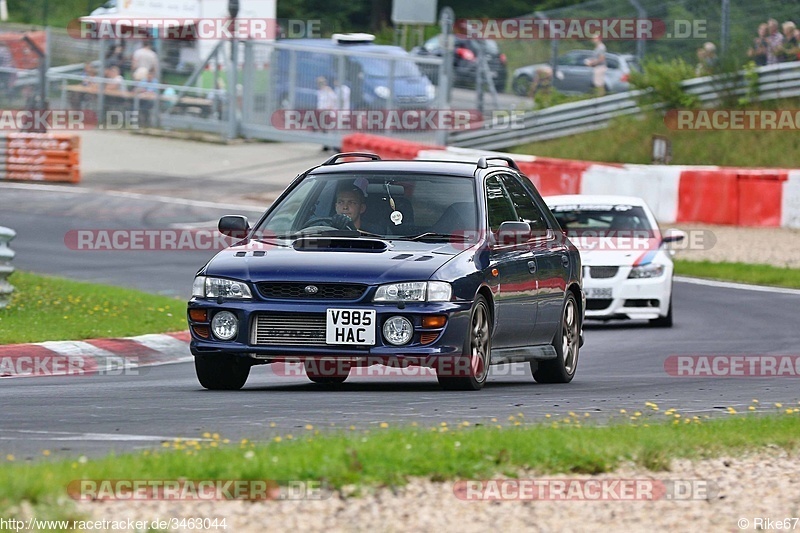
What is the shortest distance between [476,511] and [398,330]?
3.62 metres

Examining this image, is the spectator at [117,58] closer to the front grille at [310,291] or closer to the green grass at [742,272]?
the green grass at [742,272]

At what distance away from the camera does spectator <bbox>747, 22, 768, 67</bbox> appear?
98.3ft

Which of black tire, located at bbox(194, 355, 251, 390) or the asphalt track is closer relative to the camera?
the asphalt track

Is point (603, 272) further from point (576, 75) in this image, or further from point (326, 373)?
point (576, 75)

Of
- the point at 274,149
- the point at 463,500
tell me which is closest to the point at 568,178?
the point at 274,149

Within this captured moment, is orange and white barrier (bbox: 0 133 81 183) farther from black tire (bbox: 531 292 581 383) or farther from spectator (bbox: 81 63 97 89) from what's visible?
black tire (bbox: 531 292 581 383)

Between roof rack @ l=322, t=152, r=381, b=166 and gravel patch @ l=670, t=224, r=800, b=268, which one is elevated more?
roof rack @ l=322, t=152, r=381, b=166

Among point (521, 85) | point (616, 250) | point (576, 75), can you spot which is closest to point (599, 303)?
point (616, 250)

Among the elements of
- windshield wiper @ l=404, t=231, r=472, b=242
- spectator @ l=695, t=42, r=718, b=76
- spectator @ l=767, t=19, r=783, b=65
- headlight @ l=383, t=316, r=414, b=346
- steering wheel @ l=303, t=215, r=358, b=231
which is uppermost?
spectator @ l=767, t=19, r=783, b=65

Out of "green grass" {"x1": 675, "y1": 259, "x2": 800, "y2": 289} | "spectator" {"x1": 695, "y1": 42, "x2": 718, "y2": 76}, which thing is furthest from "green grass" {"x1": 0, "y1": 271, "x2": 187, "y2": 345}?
"spectator" {"x1": 695, "y1": 42, "x2": 718, "y2": 76}

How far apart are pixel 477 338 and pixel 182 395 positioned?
1909 millimetres

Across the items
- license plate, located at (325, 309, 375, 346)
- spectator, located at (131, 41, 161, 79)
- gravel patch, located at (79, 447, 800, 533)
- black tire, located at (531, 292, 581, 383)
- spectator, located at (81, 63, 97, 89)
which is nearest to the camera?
gravel patch, located at (79, 447, 800, 533)

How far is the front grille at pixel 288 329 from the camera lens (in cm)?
963

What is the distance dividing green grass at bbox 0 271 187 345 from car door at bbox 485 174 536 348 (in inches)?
159
